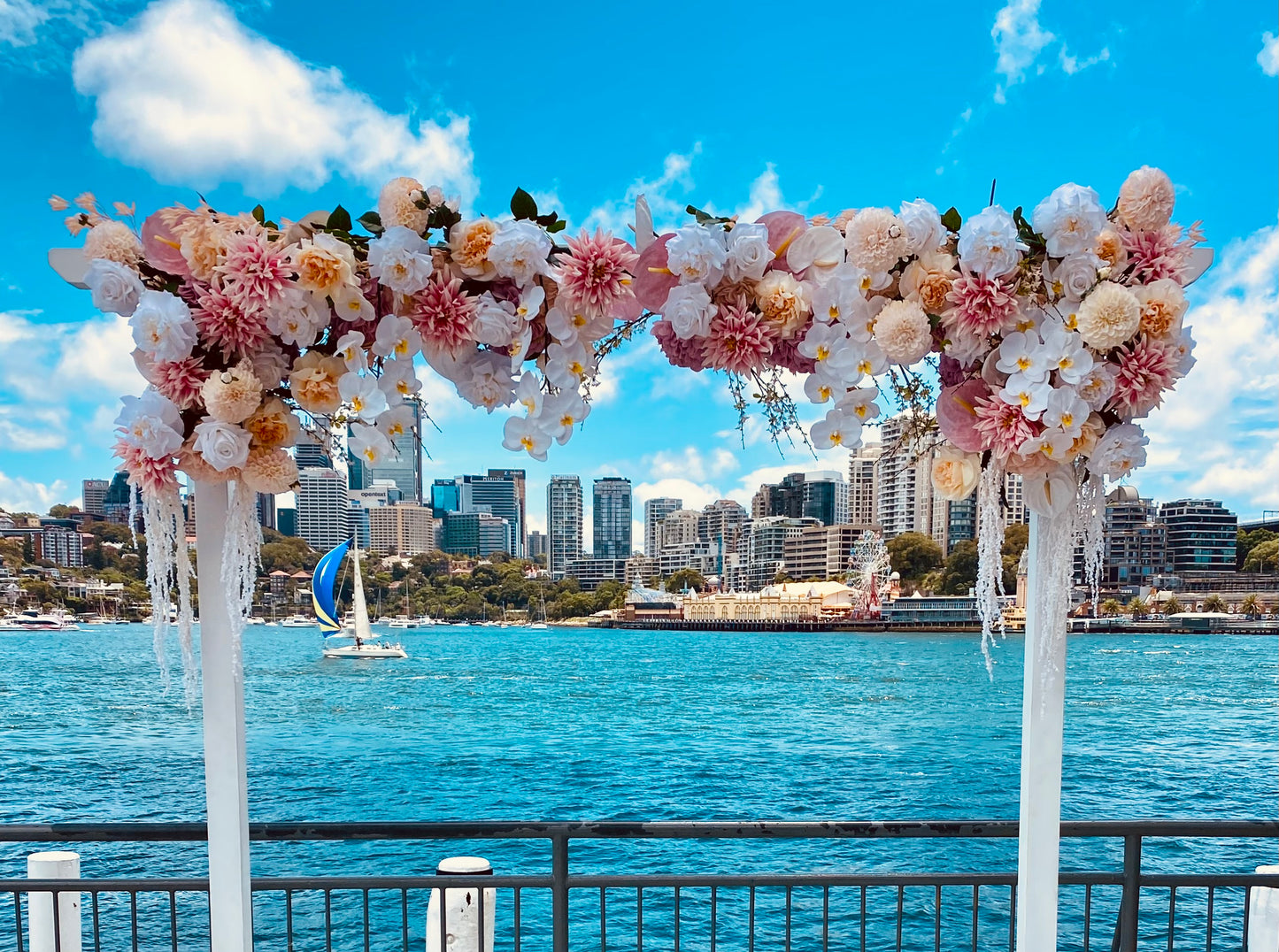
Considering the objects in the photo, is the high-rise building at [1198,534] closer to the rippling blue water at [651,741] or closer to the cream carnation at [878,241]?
the rippling blue water at [651,741]

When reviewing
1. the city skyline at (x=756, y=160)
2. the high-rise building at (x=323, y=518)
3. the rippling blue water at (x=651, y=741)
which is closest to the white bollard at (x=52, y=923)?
the rippling blue water at (x=651, y=741)

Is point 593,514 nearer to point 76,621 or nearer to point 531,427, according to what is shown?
point 76,621

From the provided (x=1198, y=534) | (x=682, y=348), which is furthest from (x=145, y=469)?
(x=1198, y=534)

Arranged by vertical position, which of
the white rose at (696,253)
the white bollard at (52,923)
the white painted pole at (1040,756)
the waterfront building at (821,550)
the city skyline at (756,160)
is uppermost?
the city skyline at (756,160)

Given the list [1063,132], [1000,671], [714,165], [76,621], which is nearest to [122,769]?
[76,621]

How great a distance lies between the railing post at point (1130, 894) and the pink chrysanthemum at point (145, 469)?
7.05ft

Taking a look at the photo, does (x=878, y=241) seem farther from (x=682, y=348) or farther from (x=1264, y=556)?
(x=1264, y=556)

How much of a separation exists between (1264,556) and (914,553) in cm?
1267

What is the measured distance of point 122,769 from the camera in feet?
85.8

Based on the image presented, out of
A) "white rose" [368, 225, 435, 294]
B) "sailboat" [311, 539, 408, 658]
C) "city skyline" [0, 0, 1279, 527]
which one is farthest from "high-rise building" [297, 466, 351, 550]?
"white rose" [368, 225, 435, 294]

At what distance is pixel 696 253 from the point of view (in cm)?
152

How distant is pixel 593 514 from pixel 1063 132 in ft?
82.4

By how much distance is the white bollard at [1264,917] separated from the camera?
2510 mm

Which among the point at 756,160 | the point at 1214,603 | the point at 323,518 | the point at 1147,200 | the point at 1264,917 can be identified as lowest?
the point at 1214,603
